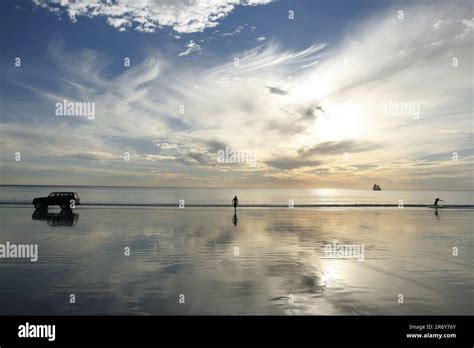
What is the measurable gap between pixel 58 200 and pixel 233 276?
35.4m

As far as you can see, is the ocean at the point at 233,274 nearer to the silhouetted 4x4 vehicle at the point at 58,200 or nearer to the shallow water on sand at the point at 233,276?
the shallow water on sand at the point at 233,276

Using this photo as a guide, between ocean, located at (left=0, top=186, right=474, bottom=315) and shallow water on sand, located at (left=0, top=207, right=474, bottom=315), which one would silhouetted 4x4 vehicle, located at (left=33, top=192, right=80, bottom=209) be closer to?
ocean, located at (left=0, top=186, right=474, bottom=315)

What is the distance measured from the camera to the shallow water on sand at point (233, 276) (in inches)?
354

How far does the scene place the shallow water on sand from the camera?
29.5 feet

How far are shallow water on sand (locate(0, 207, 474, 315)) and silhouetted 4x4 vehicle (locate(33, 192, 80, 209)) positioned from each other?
20573 millimetres

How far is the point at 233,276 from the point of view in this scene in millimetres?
11859

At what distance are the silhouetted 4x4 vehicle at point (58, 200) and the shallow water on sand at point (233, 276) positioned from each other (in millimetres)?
20573
